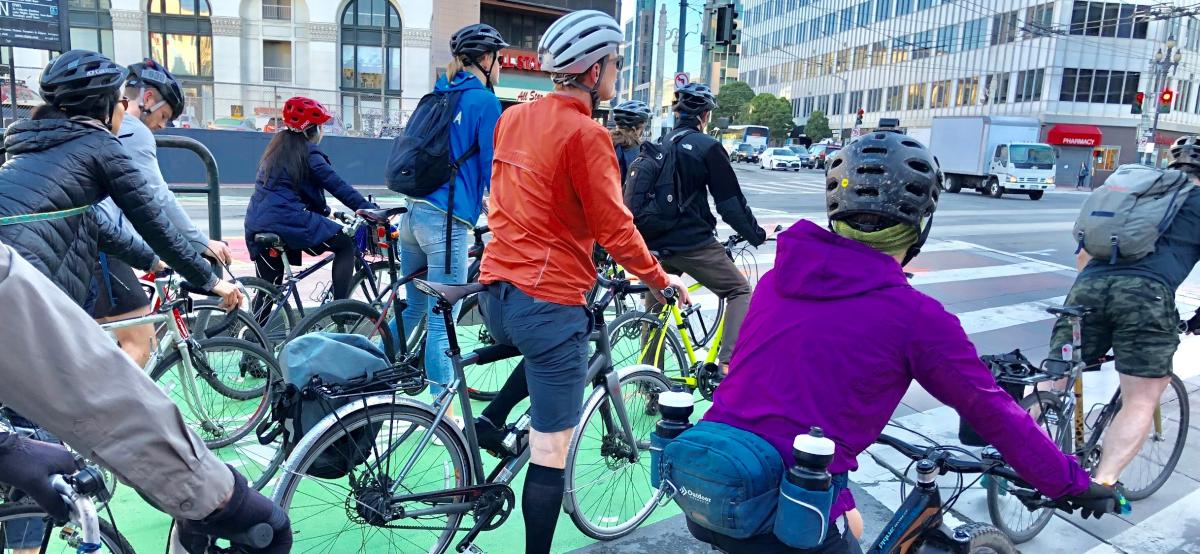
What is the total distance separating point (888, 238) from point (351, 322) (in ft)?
12.8

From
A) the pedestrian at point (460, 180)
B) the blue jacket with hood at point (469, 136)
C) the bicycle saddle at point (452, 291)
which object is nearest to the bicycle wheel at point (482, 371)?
the pedestrian at point (460, 180)

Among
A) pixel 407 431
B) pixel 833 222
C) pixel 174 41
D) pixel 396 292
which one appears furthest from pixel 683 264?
pixel 174 41

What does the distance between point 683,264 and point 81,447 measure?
4129 millimetres

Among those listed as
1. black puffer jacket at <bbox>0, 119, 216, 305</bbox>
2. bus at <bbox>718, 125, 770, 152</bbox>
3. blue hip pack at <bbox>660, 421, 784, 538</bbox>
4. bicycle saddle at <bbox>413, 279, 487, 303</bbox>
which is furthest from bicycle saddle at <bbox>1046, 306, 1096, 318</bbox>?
bus at <bbox>718, 125, 770, 152</bbox>

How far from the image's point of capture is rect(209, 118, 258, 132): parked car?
21402 mm

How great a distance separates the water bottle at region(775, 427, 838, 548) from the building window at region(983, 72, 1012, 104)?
218 ft

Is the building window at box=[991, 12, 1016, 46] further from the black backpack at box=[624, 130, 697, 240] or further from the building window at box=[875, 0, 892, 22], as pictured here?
the black backpack at box=[624, 130, 697, 240]

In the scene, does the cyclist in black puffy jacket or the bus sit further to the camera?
the bus

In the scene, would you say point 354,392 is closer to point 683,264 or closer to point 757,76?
point 683,264

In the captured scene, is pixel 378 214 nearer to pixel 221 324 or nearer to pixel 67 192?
pixel 221 324

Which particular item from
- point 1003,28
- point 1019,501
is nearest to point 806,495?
point 1019,501

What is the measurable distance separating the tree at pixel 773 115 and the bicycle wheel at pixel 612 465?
83.6 meters

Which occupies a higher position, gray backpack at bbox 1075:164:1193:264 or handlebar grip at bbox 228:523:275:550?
gray backpack at bbox 1075:164:1193:264

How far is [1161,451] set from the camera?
4543mm
